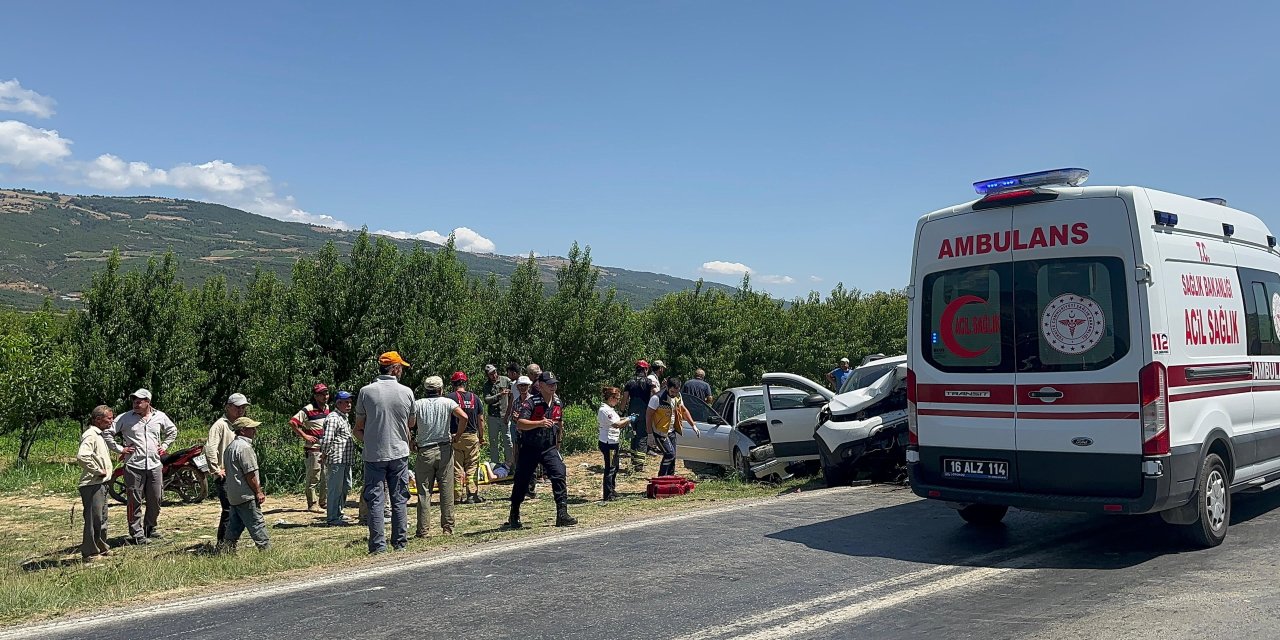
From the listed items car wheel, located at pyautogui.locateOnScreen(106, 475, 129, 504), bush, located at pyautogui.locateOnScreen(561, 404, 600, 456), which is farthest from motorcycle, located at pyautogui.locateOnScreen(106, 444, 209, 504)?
bush, located at pyautogui.locateOnScreen(561, 404, 600, 456)

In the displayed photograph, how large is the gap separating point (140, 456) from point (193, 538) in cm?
126

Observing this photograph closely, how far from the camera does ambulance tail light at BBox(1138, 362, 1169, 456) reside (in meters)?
6.64

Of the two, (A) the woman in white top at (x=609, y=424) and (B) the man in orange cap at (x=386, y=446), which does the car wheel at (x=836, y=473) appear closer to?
(A) the woman in white top at (x=609, y=424)

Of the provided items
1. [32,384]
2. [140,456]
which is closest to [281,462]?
[140,456]

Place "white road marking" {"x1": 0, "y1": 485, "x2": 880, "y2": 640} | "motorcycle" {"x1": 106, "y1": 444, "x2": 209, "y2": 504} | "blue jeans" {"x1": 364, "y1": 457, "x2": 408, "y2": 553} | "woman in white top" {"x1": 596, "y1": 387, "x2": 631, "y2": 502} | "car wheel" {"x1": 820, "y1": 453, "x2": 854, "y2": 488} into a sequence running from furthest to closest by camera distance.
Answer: "motorcycle" {"x1": 106, "y1": 444, "x2": 209, "y2": 504}, "woman in white top" {"x1": 596, "y1": 387, "x2": 631, "y2": 502}, "car wheel" {"x1": 820, "y1": 453, "x2": 854, "y2": 488}, "blue jeans" {"x1": 364, "y1": 457, "x2": 408, "y2": 553}, "white road marking" {"x1": 0, "y1": 485, "x2": 880, "y2": 640}

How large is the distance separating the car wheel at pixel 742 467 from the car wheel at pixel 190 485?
846 cm

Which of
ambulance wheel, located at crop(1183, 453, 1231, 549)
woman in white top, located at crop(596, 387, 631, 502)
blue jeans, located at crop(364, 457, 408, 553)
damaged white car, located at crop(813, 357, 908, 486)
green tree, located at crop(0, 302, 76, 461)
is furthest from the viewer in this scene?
green tree, located at crop(0, 302, 76, 461)

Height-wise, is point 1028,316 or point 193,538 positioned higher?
point 1028,316

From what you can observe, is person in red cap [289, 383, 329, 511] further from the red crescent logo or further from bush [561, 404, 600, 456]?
the red crescent logo

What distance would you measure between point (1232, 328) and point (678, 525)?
5.30 m

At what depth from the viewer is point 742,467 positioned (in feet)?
45.3

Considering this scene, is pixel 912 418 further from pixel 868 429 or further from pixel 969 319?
pixel 868 429

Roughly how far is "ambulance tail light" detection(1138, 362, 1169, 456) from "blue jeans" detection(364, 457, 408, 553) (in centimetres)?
658

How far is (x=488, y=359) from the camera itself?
84.1 feet
